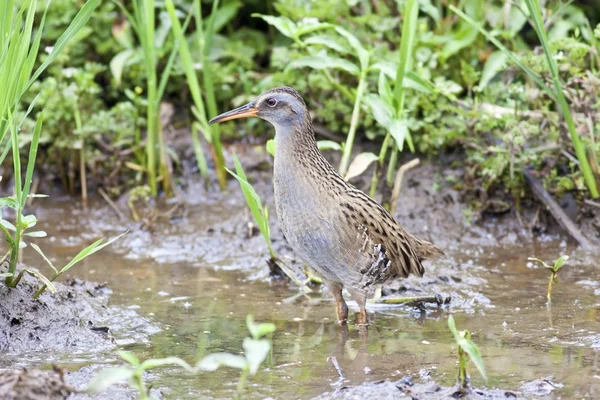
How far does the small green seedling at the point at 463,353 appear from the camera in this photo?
10.6 feet

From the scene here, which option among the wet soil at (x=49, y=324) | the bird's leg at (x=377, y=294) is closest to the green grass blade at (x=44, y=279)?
the wet soil at (x=49, y=324)

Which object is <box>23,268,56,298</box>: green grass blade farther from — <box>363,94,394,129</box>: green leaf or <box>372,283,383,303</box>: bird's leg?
<box>363,94,394,129</box>: green leaf

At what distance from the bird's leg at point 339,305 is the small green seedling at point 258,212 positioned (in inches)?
18.7

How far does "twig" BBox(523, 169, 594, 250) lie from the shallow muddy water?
11cm

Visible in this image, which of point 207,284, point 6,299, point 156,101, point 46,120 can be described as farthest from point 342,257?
point 46,120

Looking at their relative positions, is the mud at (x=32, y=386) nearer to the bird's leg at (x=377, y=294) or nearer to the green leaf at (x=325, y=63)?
the bird's leg at (x=377, y=294)

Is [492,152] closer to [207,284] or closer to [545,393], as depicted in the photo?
[207,284]

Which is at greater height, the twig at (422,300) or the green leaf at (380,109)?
the green leaf at (380,109)

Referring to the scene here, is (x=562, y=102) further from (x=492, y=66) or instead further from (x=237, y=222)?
(x=237, y=222)

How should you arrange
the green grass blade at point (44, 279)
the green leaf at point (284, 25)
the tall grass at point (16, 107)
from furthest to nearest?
the green leaf at point (284, 25)
the green grass blade at point (44, 279)
the tall grass at point (16, 107)

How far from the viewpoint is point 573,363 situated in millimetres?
3908

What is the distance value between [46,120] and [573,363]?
413 cm

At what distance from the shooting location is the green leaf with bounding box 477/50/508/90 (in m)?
6.14

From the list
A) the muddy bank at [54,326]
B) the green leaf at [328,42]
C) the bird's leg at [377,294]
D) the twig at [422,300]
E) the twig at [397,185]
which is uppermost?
the green leaf at [328,42]
